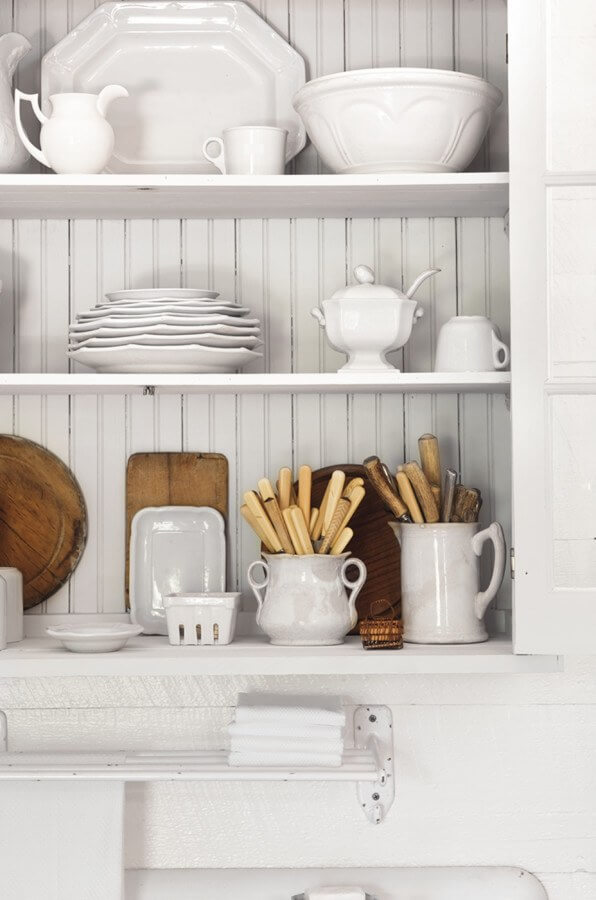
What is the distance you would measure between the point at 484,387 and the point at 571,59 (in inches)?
18.8

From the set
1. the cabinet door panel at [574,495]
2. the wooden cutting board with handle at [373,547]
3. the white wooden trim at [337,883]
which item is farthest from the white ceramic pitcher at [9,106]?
the white wooden trim at [337,883]

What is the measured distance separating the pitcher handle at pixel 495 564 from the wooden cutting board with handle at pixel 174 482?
42 cm

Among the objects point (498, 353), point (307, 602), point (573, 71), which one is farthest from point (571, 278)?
point (307, 602)

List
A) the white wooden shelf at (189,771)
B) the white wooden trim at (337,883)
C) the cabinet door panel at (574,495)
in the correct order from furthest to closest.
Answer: the white wooden trim at (337,883), the white wooden shelf at (189,771), the cabinet door panel at (574,495)

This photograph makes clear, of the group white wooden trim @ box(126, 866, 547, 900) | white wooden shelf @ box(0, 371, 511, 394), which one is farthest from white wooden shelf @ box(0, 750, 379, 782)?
white wooden shelf @ box(0, 371, 511, 394)

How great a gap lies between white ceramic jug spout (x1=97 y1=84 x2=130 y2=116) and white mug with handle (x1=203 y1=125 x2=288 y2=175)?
6.0 inches

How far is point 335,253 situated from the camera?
1.91 meters

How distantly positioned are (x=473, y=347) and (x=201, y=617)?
1.87 feet

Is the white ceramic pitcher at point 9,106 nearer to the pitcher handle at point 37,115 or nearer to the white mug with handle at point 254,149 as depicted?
the pitcher handle at point 37,115

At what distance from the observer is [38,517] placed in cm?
187

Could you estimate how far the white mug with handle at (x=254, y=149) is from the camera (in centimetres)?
168

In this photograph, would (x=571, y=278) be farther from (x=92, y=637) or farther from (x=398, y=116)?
(x=92, y=637)

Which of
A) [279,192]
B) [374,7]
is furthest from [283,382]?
[374,7]

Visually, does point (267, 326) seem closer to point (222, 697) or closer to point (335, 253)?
point (335, 253)
